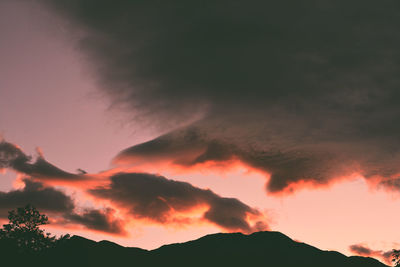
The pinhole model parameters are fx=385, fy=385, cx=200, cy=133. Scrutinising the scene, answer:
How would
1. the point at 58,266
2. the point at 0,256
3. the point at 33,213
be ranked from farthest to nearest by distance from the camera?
1. the point at 58,266
2. the point at 33,213
3. the point at 0,256

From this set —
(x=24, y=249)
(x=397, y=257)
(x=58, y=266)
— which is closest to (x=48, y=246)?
(x=24, y=249)

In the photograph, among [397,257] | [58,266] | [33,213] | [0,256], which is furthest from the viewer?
[58,266]

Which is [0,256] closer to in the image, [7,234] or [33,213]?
[7,234]

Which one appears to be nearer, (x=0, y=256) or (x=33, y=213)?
(x=0, y=256)

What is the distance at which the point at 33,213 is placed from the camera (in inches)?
2504

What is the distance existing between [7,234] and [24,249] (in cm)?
363

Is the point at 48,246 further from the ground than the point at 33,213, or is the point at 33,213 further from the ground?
the point at 33,213

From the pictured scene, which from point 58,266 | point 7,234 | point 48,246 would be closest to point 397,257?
point 48,246

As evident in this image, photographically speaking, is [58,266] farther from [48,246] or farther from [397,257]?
[397,257]

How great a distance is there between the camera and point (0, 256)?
194 feet

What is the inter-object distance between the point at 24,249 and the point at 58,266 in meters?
117

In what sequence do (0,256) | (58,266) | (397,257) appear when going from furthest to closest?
(58,266), (0,256), (397,257)

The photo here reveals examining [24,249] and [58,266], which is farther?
[58,266]

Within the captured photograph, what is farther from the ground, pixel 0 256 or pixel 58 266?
pixel 58 266
